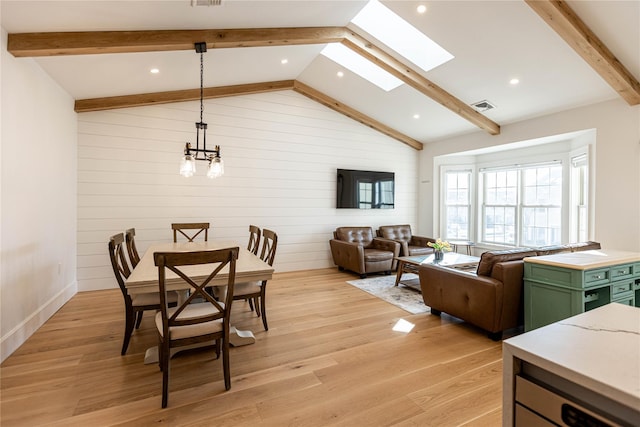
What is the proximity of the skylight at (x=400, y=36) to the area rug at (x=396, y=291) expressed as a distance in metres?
3.28

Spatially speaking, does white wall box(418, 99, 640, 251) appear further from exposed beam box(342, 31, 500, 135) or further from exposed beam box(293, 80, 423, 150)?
exposed beam box(293, 80, 423, 150)

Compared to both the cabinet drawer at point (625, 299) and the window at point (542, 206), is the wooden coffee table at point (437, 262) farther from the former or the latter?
the window at point (542, 206)

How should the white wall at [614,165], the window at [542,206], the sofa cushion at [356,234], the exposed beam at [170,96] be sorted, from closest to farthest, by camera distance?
the white wall at [614,165], the exposed beam at [170,96], the window at [542,206], the sofa cushion at [356,234]

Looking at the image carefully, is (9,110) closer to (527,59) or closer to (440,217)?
(527,59)

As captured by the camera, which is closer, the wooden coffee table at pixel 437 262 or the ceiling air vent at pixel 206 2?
the ceiling air vent at pixel 206 2

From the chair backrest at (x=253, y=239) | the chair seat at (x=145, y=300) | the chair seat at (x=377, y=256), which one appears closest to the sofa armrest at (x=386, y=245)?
the chair seat at (x=377, y=256)

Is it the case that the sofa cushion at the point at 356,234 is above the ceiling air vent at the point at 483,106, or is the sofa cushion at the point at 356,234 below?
below

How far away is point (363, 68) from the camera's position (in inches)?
199

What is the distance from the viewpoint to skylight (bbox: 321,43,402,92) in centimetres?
476

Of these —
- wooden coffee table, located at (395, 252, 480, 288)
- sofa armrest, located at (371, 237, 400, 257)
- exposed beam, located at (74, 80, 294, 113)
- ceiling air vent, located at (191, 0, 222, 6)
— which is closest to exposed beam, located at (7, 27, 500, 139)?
exposed beam, located at (74, 80, 294, 113)

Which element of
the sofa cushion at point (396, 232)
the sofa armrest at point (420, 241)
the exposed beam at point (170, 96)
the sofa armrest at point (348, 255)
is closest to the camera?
the exposed beam at point (170, 96)

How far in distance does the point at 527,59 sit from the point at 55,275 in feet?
20.6

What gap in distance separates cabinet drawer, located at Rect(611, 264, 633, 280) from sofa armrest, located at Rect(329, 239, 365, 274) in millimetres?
3176

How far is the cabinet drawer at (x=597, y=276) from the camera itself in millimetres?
2507
